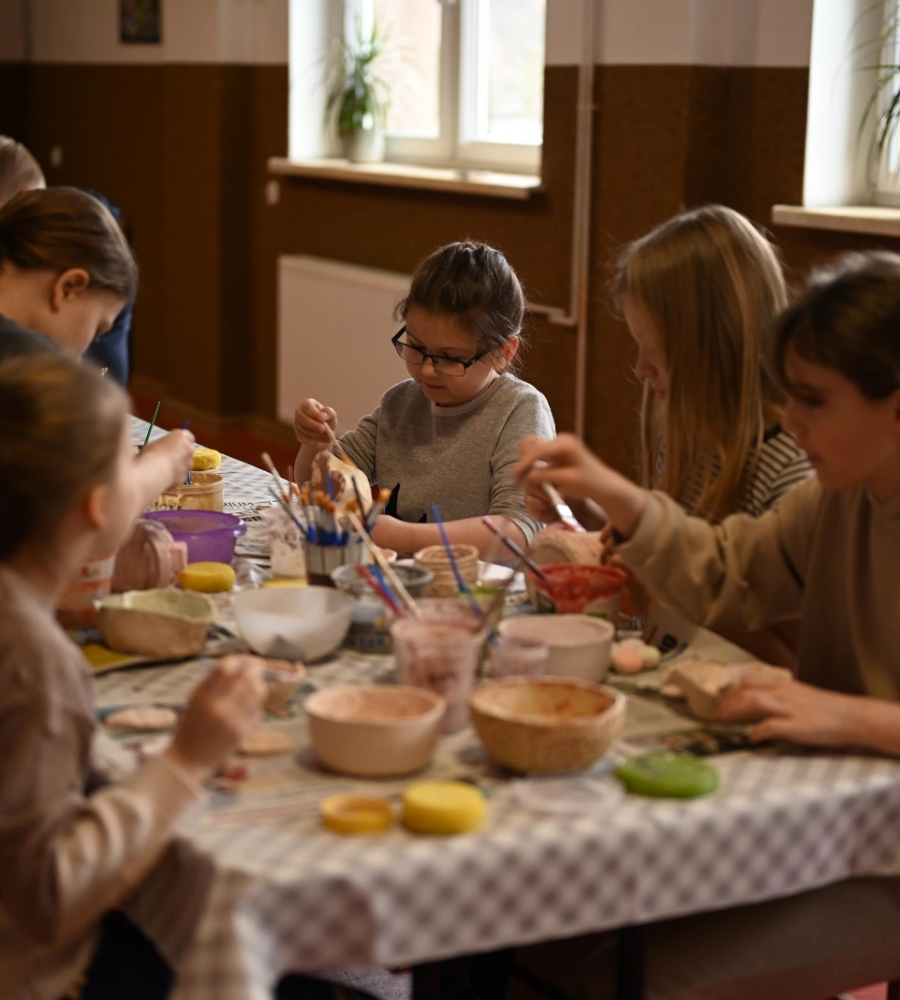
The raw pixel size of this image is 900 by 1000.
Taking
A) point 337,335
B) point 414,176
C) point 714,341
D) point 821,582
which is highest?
point 414,176

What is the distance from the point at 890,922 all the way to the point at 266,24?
539cm

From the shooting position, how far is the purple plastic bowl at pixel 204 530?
1.99 m

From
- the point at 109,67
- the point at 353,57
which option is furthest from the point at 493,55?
the point at 109,67

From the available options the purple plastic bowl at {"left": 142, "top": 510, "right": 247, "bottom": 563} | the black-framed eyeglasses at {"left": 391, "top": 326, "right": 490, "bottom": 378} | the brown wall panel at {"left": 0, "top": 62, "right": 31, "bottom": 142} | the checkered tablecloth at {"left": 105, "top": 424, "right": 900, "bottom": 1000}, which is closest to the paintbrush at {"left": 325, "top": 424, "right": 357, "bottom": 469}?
the black-framed eyeglasses at {"left": 391, "top": 326, "right": 490, "bottom": 378}

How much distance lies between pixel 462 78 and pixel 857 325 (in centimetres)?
409

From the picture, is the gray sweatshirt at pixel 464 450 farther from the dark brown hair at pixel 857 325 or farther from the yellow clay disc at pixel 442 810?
the yellow clay disc at pixel 442 810

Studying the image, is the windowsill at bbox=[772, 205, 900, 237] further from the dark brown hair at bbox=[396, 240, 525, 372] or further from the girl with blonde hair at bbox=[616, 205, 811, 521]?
the girl with blonde hair at bbox=[616, 205, 811, 521]

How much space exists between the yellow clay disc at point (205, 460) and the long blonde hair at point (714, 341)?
939 millimetres

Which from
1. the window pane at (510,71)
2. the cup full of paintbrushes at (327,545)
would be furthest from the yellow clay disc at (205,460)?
the window pane at (510,71)

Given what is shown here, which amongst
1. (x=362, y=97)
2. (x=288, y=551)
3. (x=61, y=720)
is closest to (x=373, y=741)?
(x=61, y=720)

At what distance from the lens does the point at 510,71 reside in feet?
16.8

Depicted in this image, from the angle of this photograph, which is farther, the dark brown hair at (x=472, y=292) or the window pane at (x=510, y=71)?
the window pane at (x=510, y=71)

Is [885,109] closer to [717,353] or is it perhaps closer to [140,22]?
[717,353]

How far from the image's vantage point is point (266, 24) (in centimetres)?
616
